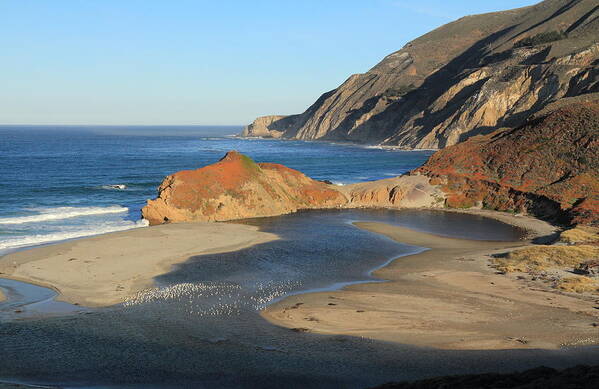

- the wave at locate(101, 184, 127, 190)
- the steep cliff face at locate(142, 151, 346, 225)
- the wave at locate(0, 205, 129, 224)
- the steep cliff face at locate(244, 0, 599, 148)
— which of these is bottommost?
the wave at locate(0, 205, 129, 224)

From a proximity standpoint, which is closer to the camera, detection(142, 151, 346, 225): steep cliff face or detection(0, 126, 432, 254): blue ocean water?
detection(0, 126, 432, 254): blue ocean water

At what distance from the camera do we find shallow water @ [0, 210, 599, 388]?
16.9 meters

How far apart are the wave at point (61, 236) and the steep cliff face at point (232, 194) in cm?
195

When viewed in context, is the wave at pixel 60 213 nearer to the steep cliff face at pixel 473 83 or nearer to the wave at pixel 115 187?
the wave at pixel 115 187

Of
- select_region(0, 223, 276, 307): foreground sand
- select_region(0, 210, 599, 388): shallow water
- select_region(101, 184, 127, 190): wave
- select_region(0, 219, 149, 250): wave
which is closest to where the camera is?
select_region(0, 210, 599, 388): shallow water

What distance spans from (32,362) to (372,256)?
19.7m

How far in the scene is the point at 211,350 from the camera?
61.7 feet

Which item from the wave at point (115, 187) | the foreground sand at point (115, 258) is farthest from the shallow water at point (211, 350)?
the wave at point (115, 187)

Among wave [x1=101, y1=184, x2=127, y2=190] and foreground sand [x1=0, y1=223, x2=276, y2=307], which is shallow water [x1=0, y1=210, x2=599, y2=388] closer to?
foreground sand [x1=0, y1=223, x2=276, y2=307]

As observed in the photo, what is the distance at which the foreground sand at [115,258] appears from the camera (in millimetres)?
25859

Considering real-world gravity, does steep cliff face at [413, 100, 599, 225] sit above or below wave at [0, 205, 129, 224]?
above

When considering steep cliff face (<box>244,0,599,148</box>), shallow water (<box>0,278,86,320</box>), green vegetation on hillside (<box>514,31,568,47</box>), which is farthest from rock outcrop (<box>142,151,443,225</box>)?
green vegetation on hillside (<box>514,31,568,47</box>)

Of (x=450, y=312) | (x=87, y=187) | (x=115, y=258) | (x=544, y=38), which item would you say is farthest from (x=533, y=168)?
(x=544, y=38)

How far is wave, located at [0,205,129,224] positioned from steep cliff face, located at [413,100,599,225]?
2941 centimetres
